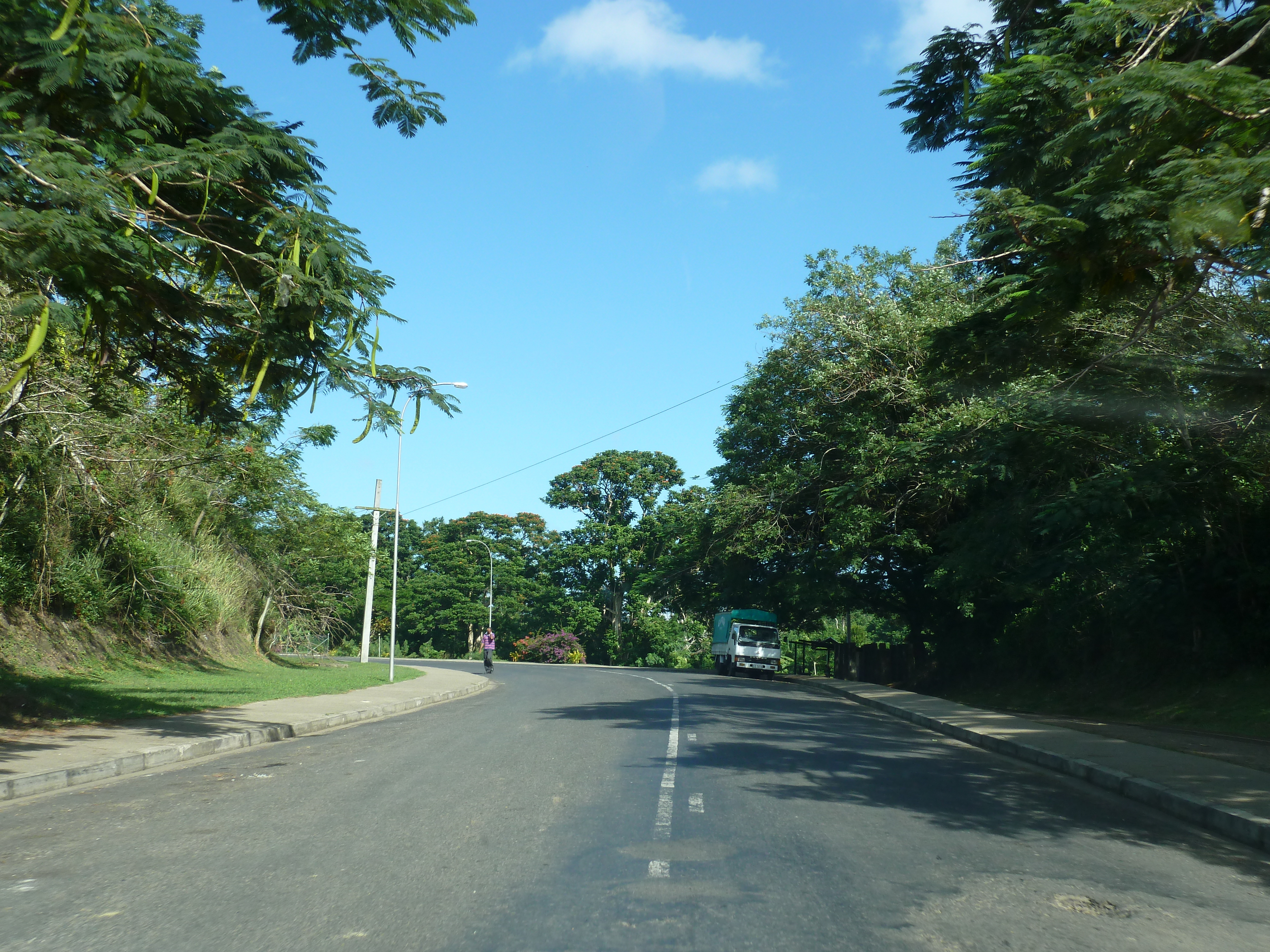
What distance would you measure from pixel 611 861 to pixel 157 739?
7837mm

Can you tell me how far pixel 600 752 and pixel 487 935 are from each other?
694 cm

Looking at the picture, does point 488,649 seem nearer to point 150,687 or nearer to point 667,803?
point 150,687

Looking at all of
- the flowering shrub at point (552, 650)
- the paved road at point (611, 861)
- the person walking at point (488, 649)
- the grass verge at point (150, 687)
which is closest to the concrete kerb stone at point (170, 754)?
the paved road at point (611, 861)

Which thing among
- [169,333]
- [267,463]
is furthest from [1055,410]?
[267,463]

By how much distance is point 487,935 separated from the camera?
15.2ft

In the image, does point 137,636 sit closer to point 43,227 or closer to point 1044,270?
point 43,227

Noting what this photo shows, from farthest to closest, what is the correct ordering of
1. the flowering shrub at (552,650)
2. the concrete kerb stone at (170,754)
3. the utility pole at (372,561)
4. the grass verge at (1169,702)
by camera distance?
1. the flowering shrub at (552,650)
2. the utility pole at (372,561)
3. the grass verge at (1169,702)
4. the concrete kerb stone at (170,754)

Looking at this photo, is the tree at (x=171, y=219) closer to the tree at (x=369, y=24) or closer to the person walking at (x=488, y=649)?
the tree at (x=369, y=24)

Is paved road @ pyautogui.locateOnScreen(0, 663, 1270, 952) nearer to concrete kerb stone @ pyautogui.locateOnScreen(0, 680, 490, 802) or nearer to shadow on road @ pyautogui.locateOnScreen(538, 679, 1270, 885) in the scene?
shadow on road @ pyautogui.locateOnScreen(538, 679, 1270, 885)

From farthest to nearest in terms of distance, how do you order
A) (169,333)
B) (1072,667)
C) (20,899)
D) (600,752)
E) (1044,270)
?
1. (1072,667)
2. (600,752)
3. (169,333)
4. (1044,270)
5. (20,899)

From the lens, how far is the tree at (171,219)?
24.0 feet

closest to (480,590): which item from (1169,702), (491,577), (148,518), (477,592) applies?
(477,592)

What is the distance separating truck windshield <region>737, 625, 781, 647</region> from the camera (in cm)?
3888

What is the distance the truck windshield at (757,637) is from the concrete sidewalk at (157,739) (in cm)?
2131
